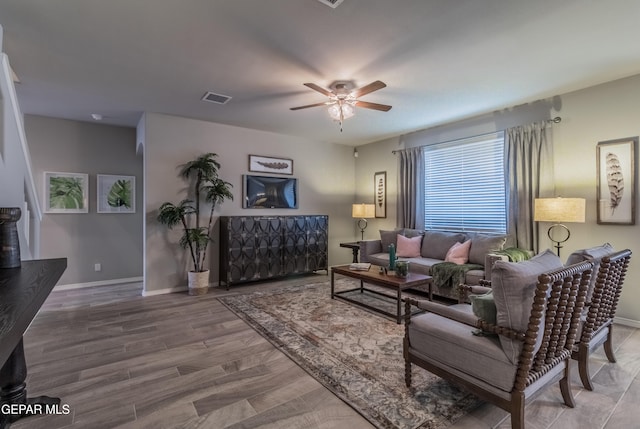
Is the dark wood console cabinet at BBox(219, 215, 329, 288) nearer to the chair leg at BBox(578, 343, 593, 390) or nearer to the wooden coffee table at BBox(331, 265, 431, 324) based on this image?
the wooden coffee table at BBox(331, 265, 431, 324)

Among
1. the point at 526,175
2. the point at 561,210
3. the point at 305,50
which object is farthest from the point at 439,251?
the point at 305,50

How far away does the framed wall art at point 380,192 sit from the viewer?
6168mm

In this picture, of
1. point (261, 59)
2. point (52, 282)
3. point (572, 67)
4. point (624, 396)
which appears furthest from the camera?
point (572, 67)

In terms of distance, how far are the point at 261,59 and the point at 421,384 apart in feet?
10.0

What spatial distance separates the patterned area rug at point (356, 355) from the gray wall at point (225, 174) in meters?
1.23

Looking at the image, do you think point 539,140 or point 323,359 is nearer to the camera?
point 323,359

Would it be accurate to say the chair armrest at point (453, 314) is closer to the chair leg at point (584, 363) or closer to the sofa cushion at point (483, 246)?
the chair leg at point (584, 363)

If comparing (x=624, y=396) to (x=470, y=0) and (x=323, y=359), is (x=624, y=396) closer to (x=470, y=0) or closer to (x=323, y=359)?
(x=323, y=359)

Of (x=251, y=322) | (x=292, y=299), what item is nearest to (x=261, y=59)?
(x=251, y=322)

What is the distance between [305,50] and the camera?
275cm

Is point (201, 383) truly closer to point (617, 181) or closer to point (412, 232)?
point (412, 232)

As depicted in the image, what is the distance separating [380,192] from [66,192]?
17.9 ft

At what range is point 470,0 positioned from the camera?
6.94 feet

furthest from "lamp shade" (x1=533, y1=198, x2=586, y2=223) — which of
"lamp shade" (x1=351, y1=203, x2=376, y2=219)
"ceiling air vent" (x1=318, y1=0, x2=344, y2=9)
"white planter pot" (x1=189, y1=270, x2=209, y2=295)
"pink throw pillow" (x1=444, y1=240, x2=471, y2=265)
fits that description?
"white planter pot" (x1=189, y1=270, x2=209, y2=295)
